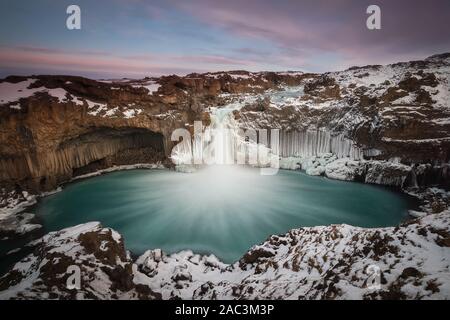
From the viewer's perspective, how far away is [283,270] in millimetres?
8555

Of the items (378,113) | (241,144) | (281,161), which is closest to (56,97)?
(241,144)

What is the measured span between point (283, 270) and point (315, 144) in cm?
2061

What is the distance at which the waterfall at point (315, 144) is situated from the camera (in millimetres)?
25500

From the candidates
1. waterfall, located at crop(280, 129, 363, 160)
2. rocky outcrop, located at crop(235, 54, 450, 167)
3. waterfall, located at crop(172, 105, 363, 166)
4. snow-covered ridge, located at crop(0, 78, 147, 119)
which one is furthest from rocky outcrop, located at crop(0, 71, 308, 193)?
waterfall, located at crop(280, 129, 363, 160)

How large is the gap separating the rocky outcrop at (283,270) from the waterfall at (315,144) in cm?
1713

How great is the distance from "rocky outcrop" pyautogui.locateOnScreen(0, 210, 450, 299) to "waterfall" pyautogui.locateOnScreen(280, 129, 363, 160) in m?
Answer: 17.1

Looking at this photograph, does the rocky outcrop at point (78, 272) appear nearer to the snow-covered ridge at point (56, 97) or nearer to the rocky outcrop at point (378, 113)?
the snow-covered ridge at point (56, 97)

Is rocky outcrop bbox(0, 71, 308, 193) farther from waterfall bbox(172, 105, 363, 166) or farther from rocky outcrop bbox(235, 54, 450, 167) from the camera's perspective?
rocky outcrop bbox(235, 54, 450, 167)

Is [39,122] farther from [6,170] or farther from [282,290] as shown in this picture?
[282,290]

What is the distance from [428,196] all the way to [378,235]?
16523 mm

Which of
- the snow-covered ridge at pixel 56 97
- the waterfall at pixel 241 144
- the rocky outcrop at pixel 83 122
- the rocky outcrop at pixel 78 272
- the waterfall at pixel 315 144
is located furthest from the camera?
the waterfall at pixel 241 144

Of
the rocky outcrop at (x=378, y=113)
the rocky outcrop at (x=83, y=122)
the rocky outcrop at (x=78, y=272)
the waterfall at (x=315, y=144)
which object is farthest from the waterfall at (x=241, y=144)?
the rocky outcrop at (x=78, y=272)

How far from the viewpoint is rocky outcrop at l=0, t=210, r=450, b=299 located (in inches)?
226
